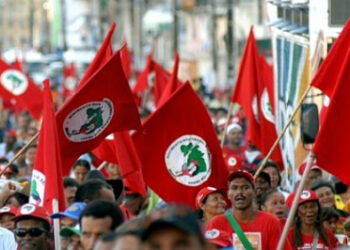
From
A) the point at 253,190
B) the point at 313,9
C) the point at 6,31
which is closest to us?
the point at 253,190

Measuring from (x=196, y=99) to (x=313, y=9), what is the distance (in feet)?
22.8

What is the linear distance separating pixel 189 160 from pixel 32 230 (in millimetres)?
2757

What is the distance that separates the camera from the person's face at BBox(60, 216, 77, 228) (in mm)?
11546

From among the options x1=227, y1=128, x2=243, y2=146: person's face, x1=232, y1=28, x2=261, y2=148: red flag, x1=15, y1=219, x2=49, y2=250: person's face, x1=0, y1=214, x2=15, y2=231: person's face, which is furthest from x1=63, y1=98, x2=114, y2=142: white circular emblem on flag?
x1=227, y1=128, x2=243, y2=146: person's face

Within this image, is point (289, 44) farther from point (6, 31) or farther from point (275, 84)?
point (6, 31)

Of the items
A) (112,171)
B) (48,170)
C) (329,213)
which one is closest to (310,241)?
(329,213)

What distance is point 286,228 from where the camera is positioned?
1042 centimetres

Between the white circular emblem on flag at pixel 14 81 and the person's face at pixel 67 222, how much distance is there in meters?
15.6

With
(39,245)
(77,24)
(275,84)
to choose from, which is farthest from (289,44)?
(77,24)

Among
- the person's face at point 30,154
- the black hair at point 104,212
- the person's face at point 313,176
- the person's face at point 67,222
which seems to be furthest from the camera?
the person's face at point 30,154

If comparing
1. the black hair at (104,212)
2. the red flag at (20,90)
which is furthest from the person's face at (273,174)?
the red flag at (20,90)

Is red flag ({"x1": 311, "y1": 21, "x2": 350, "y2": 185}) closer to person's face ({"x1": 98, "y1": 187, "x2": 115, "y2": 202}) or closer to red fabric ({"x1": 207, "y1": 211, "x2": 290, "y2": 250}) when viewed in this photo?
red fabric ({"x1": 207, "y1": 211, "x2": 290, "y2": 250})

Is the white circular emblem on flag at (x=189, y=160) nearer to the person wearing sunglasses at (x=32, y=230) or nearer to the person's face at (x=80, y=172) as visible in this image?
the person wearing sunglasses at (x=32, y=230)

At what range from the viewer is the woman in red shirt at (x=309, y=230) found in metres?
12.9
